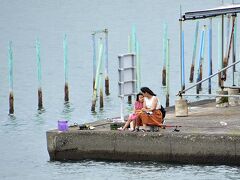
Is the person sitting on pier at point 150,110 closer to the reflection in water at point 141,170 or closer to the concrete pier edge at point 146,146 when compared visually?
the concrete pier edge at point 146,146

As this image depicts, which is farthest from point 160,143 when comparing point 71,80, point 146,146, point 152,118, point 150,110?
point 71,80

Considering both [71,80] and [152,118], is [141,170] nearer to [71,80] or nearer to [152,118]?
[152,118]

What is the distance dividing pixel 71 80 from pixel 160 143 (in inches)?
2000

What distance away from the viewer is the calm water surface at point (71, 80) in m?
40.7

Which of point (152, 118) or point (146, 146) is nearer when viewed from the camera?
point (146, 146)

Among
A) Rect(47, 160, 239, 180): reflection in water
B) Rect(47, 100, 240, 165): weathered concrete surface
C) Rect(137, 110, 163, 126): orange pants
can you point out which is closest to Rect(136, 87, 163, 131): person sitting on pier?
Rect(137, 110, 163, 126): orange pants

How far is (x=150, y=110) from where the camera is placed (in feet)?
132

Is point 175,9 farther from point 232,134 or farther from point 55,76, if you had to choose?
point 232,134

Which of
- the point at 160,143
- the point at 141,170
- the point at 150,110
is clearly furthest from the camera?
the point at 150,110

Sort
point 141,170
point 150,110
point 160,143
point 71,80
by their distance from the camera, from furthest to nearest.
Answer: point 71,80, point 150,110, point 141,170, point 160,143

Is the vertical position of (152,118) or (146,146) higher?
(152,118)

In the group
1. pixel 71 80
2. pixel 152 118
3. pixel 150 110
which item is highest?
pixel 71 80

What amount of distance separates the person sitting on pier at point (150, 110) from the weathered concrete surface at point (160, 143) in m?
0.40

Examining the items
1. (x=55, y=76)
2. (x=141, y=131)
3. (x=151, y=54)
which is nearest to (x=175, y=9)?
(x=151, y=54)
